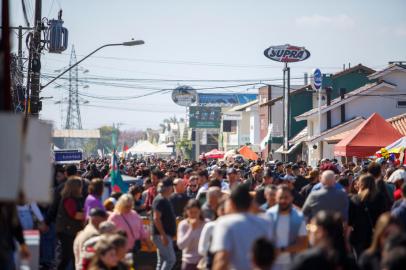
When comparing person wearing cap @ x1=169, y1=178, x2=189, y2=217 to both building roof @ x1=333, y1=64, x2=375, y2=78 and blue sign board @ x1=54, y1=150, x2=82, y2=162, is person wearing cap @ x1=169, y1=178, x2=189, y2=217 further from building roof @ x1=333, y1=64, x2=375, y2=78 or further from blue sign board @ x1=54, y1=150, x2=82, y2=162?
building roof @ x1=333, y1=64, x2=375, y2=78

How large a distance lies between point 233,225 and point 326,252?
1662mm

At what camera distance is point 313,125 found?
5869 cm

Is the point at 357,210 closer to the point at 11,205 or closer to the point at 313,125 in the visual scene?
the point at 11,205

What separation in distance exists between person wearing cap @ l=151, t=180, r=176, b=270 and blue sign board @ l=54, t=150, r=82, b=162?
15285 millimetres

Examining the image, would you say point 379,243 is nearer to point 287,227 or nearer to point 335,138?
point 287,227

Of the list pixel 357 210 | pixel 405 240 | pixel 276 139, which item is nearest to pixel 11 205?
pixel 405 240

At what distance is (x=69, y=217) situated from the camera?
45.1ft

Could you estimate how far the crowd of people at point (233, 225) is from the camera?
785 cm

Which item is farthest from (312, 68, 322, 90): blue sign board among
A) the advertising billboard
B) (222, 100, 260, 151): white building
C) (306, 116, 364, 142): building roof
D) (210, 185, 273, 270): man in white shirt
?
the advertising billboard

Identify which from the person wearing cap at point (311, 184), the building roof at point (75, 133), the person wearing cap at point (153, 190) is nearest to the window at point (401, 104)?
the person wearing cap at point (311, 184)

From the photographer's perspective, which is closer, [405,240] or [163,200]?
[405,240]

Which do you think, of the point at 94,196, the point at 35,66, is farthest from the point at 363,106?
the point at 94,196

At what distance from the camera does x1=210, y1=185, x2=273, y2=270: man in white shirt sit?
8375mm

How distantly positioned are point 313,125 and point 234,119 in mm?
40564
